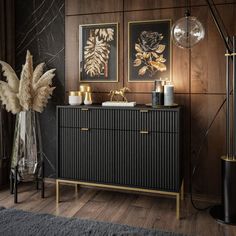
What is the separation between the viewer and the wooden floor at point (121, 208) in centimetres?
252

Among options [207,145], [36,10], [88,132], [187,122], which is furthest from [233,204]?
[36,10]

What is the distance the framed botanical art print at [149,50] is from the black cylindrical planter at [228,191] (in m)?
1.04

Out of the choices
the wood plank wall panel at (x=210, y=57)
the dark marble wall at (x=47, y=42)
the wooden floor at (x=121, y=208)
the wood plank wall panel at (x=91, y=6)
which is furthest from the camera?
the dark marble wall at (x=47, y=42)

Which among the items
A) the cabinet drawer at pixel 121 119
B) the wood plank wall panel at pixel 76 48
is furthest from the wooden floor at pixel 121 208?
the wood plank wall panel at pixel 76 48

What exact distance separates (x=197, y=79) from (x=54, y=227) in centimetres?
187

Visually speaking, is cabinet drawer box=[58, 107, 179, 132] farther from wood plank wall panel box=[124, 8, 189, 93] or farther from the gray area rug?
the gray area rug

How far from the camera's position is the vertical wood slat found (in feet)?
8.91

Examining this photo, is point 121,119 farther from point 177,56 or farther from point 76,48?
point 76,48

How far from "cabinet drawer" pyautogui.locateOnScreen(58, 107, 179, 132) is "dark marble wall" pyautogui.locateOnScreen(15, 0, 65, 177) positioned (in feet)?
1.80

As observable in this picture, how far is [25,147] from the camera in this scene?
317 centimetres

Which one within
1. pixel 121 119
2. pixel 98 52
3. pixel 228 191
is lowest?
pixel 228 191

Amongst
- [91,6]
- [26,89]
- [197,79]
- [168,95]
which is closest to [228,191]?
[168,95]

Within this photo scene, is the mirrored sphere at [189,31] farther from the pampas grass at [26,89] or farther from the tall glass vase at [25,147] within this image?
the tall glass vase at [25,147]

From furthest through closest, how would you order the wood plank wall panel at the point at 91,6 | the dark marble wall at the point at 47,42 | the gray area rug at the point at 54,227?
the dark marble wall at the point at 47,42
the wood plank wall panel at the point at 91,6
the gray area rug at the point at 54,227
